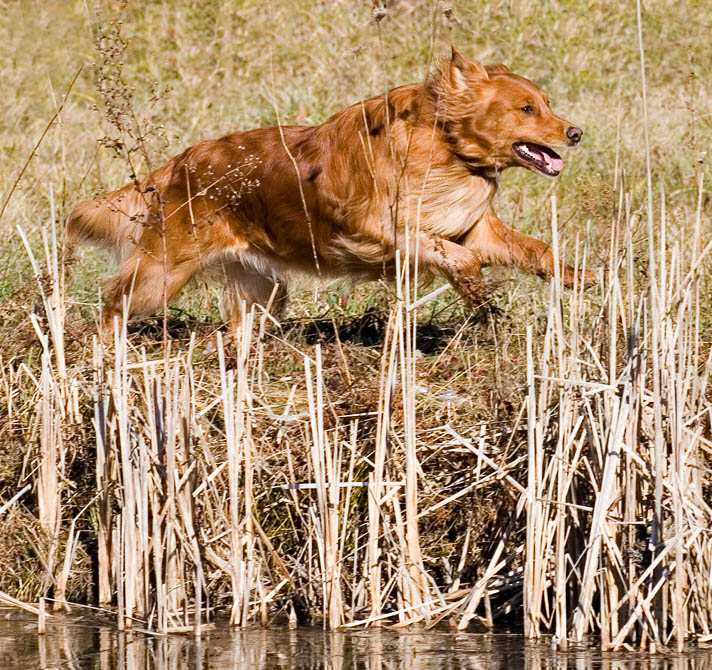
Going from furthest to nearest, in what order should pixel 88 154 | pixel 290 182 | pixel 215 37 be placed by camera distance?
pixel 215 37 < pixel 88 154 < pixel 290 182

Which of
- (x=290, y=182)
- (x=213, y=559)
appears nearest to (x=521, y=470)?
(x=213, y=559)

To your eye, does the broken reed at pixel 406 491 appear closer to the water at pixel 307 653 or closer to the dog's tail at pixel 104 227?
the water at pixel 307 653

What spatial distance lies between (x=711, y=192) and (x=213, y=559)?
539cm

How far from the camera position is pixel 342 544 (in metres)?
4.51

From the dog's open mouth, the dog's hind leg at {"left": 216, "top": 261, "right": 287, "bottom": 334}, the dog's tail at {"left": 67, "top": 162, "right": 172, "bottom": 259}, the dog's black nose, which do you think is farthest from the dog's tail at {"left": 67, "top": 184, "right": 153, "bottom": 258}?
the dog's black nose

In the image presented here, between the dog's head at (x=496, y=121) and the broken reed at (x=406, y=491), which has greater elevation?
the dog's head at (x=496, y=121)

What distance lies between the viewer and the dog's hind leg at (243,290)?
716 centimetres

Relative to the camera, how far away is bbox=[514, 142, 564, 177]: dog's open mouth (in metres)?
6.43

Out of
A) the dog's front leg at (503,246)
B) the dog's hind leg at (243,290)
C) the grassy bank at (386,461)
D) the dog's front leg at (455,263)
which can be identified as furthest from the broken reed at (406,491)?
the dog's hind leg at (243,290)

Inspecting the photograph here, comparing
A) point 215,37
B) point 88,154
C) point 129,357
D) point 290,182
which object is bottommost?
point 129,357

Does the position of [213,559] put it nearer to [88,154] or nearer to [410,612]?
[410,612]

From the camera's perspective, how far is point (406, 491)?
4.38m

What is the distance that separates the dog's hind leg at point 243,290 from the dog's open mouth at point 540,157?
5.00ft

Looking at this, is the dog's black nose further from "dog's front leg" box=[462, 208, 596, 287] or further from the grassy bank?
the grassy bank
